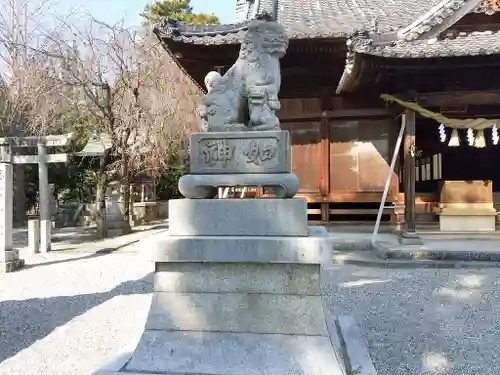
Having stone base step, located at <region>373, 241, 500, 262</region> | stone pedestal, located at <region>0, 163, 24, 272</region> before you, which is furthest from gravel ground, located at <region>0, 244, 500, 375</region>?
stone pedestal, located at <region>0, 163, 24, 272</region>

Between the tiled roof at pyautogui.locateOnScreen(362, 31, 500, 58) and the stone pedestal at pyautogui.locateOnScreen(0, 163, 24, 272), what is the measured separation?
6.73m

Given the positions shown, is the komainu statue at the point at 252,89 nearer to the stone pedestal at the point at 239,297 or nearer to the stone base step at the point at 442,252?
the stone pedestal at the point at 239,297

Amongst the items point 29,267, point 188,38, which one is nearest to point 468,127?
point 188,38

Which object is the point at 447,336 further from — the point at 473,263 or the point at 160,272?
the point at 473,263

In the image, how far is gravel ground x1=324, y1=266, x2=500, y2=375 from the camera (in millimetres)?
3439

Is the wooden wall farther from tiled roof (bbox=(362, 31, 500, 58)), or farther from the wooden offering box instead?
tiled roof (bbox=(362, 31, 500, 58))

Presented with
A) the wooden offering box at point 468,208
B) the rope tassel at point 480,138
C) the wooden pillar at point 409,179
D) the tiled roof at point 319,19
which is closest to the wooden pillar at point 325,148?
the tiled roof at point 319,19

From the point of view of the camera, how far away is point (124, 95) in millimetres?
13531

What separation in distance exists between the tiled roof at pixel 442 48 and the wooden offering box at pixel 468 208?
114 inches

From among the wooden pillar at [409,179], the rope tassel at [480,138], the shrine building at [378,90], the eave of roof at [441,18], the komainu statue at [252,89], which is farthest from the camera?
the rope tassel at [480,138]

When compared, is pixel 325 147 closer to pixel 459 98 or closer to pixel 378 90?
pixel 378 90

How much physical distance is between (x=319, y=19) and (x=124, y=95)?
6.62 meters

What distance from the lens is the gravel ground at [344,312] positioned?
11.3ft

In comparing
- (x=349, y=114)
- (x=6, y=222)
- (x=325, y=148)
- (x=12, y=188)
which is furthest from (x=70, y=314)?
(x=349, y=114)
